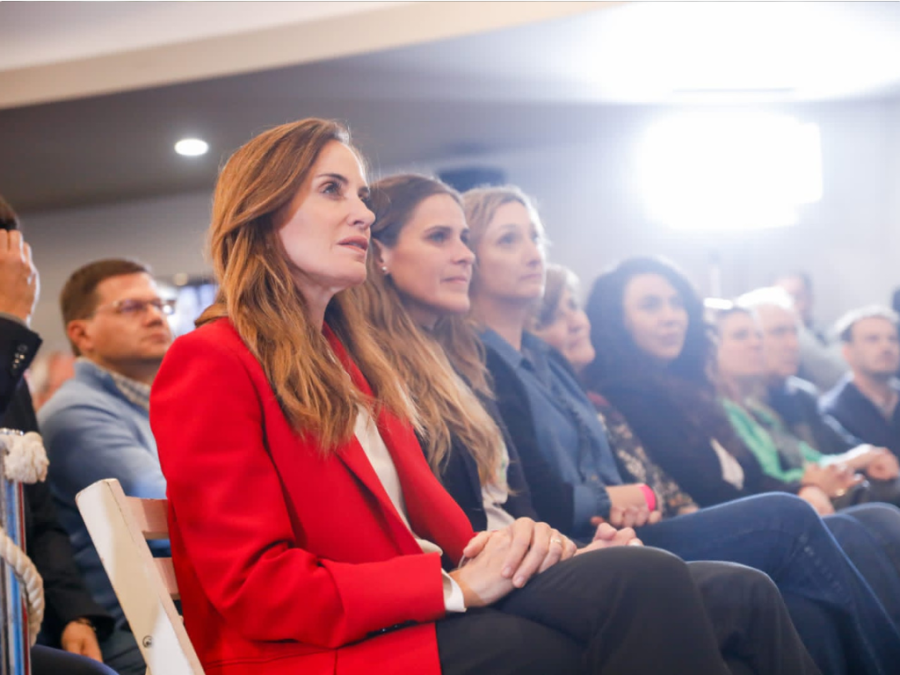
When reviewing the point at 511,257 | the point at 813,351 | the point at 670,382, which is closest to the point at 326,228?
the point at 511,257

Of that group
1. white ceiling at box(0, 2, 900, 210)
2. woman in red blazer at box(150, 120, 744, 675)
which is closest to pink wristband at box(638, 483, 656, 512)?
woman in red blazer at box(150, 120, 744, 675)

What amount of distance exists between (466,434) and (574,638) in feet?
1.52

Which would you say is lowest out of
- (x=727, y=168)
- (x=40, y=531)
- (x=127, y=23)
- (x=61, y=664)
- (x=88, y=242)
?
(x=61, y=664)

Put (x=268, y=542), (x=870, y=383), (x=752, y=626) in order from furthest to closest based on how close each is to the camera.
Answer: (x=870, y=383)
(x=752, y=626)
(x=268, y=542)

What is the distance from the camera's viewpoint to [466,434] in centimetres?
137

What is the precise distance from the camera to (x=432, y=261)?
4.87 feet

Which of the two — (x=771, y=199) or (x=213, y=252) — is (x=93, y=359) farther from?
(x=771, y=199)

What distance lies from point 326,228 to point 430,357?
13.3 inches

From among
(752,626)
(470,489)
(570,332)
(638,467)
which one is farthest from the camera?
(570,332)

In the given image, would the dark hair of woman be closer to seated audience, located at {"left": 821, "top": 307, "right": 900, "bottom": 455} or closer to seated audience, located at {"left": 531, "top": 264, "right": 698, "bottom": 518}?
seated audience, located at {"left": 531, "top": 264, "right": 698, "bottom": 518}

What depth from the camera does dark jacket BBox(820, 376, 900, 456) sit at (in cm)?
217

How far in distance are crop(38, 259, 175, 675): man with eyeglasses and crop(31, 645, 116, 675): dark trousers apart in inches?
8.9

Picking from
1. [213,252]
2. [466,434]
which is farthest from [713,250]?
[213,252]

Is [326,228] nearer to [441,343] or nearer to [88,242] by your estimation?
[441,343]
